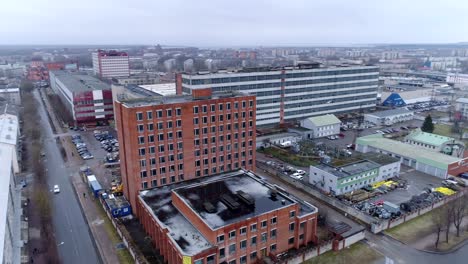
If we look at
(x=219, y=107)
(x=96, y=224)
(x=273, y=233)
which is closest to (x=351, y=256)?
(x=273, y=233)

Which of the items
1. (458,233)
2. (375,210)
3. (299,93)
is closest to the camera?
(458,233)

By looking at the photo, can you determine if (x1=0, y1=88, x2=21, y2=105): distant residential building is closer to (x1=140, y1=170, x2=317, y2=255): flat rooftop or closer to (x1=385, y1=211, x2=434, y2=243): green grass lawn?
(x1=140, y1=170, x2=317, y2=255): flat rooftop

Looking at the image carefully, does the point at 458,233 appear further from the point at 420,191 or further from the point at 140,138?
the point at 140,138

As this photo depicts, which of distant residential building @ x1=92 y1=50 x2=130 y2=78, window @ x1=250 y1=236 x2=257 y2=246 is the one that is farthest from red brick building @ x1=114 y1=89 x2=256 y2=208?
distant residential building @ x1=92 y1=50 x2=130 y2=78

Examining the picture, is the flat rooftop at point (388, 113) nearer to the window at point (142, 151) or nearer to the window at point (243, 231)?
the window at point (142, 151)

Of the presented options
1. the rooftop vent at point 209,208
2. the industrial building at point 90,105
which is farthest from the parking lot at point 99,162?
the rooftop vent at point 209,208

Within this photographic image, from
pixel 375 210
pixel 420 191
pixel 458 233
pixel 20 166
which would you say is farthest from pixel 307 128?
pixel 20 166
